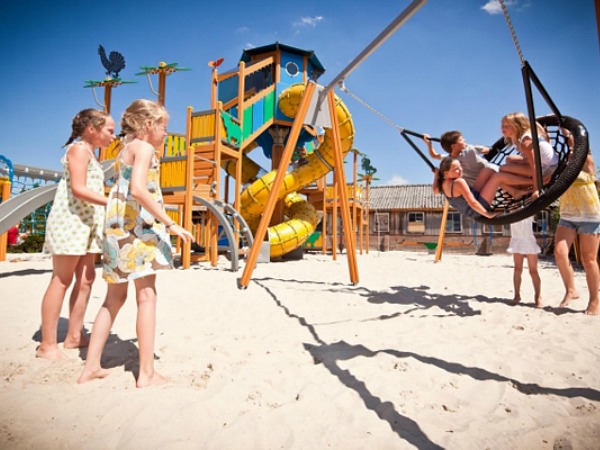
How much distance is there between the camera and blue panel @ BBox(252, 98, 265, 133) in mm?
10703

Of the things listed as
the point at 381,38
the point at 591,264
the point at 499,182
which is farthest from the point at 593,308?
the point at 381,38

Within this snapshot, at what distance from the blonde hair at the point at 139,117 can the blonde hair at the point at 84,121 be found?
496mm

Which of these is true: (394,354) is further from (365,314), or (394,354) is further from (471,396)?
(365,314)

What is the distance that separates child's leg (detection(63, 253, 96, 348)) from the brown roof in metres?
24.4

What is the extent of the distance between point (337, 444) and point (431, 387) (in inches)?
30.8

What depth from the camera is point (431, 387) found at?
6.27 feet

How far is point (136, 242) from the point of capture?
1857 mm

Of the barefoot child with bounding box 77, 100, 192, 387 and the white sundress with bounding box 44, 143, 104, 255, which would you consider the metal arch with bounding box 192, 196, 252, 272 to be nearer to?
the white sundress with bounding box 44, 143, 104, 255

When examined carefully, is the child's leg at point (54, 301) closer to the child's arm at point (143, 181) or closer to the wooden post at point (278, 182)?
the child's arm at point (143, 181)

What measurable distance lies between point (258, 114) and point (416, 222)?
1760cm

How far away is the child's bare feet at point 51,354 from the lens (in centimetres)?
218

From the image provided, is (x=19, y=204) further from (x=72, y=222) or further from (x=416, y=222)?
(x=416, y=222)

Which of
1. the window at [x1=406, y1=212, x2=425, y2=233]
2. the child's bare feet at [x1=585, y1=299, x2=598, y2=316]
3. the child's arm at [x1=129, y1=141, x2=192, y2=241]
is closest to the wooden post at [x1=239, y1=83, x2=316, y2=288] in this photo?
the child's arm at [x1=129, y1=141, x2=192, y2=241]

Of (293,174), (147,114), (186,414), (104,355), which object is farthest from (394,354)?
(293,174)
